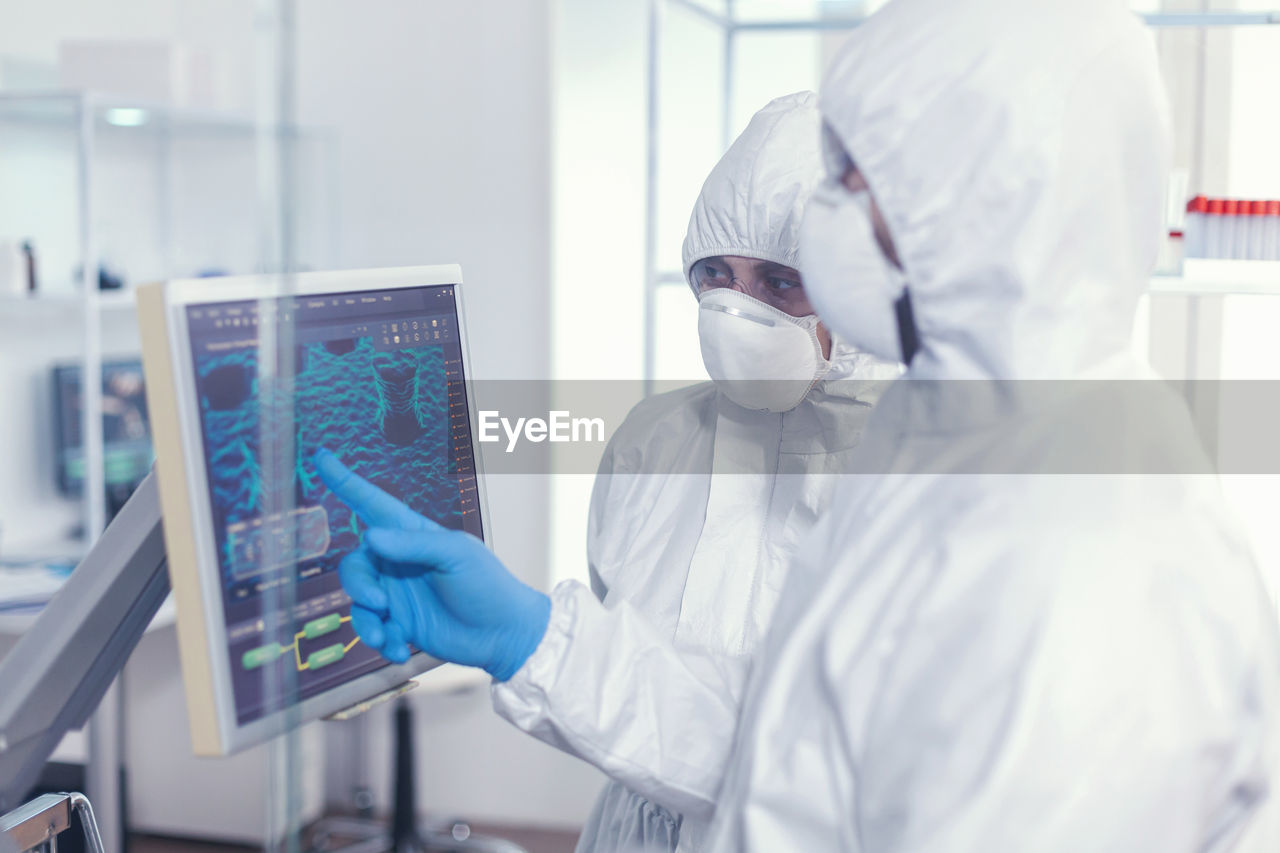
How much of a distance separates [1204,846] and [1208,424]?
14.3 inches

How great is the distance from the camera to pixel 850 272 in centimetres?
67

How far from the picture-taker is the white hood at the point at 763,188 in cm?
90

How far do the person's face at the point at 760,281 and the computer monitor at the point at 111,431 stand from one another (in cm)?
192

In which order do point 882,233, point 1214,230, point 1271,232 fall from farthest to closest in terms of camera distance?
point 1214,230
point 1271,232
point 882,233

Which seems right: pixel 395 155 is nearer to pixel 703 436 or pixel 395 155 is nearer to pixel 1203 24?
pixel 703 436

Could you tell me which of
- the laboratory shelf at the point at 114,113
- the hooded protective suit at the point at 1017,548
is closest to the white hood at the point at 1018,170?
the hooded protective suit at the point at 1017,548

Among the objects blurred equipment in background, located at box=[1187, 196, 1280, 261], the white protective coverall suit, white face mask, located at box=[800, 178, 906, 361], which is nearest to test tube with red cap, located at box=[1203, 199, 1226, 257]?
blurred equipment in background, located at box=[1187, 196, 1280, 261]

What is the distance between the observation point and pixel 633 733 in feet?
2.43

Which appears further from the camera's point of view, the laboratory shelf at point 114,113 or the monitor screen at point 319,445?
the laboratory shelf at point 114,113

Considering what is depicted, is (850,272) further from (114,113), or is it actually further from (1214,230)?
(114,113)

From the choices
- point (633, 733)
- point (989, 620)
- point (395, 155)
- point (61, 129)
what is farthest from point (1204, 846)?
point (61, 129)

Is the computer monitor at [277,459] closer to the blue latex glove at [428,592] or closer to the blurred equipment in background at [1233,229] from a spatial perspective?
the blue latex glove at [428,592]

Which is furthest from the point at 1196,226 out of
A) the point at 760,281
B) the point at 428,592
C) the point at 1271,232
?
the point at 428,592

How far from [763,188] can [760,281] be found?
0.26ft
